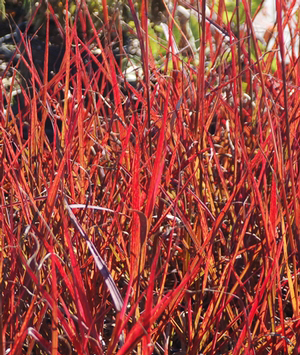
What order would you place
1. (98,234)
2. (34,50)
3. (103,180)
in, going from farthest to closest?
(34,50), (103,180), (98,234)

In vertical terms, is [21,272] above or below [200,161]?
below

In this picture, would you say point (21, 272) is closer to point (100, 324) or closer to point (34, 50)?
point (100, 324)

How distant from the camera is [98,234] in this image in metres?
0.77

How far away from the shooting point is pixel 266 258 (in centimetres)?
67

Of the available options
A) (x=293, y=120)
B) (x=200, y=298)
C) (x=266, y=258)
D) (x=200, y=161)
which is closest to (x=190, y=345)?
(x=200, y=298)

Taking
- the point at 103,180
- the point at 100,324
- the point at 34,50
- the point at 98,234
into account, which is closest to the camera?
the point at 100,324

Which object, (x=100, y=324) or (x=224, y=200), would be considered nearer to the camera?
(x=100, y=324)

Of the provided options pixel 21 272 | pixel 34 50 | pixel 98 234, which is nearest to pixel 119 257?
pixel 98 234

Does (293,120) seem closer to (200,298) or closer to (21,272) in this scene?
(200,298)

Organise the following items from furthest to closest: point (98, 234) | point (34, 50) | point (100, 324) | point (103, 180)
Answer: point (34, 50) → point (103, 180) → point (98, 234) → point (100, 324)

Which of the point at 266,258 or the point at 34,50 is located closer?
the point at 266,258

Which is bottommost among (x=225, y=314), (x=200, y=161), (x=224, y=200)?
(x=225, y=314)

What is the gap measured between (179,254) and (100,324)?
0.27 meters

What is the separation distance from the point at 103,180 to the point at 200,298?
0.28 meters
